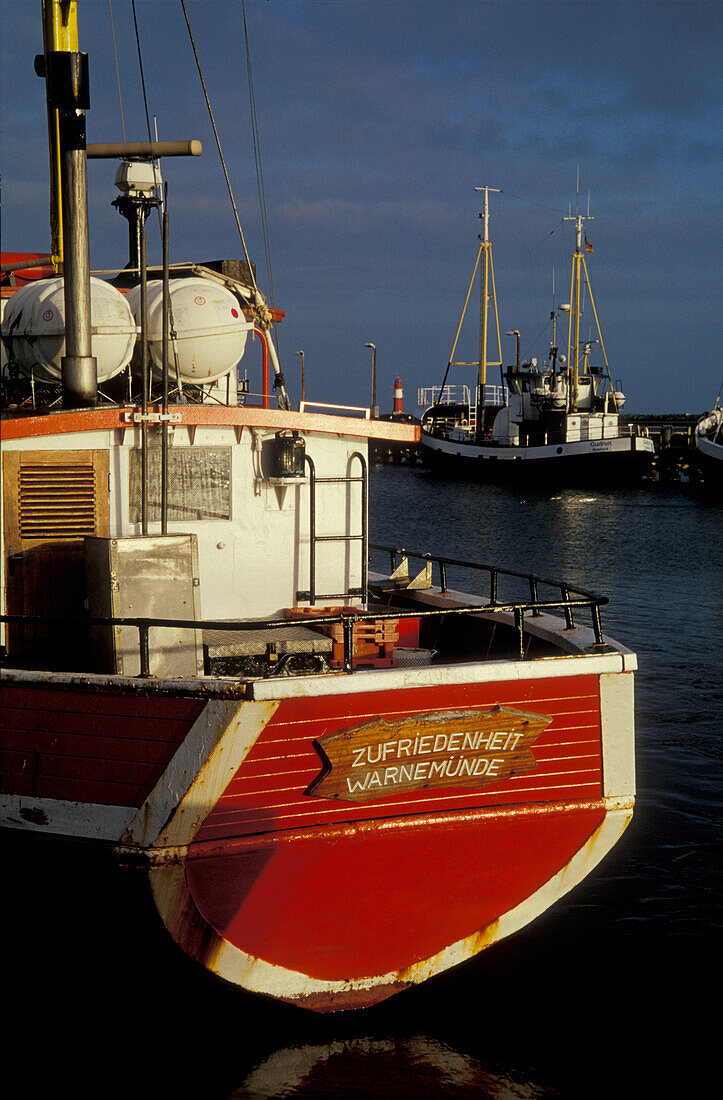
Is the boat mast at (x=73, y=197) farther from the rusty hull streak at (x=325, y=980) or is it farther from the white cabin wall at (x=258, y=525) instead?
the rusty hull streak at (x=325, y=980)

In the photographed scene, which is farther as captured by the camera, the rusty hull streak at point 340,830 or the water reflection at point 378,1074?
the water reflection at point 378,1074

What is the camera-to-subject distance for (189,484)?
27.8 feet

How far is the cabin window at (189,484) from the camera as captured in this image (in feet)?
26.9

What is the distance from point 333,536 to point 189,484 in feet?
5.00

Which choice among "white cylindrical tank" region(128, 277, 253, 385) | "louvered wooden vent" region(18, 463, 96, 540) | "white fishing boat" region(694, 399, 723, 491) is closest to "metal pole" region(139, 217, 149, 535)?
"louvered wooden vent" region(18, 463, 96, 540)

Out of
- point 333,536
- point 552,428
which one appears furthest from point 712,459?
point 333,536

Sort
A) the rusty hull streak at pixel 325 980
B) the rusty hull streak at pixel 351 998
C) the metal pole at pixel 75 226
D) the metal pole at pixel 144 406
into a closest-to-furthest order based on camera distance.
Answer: the rusty hull streak at pixel 325 980 < the rusty hull streak at pixel 351 998 < the metal pole at pixel 144 406 < the metal pole at pixel 75 226

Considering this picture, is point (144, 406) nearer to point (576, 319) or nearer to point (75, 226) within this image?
point (75, 226)

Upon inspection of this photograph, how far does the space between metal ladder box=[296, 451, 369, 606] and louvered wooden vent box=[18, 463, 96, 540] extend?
6.54 ft

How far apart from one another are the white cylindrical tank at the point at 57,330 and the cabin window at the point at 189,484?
1.13 metres

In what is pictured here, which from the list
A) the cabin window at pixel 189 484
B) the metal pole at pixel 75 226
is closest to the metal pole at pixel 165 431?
the cabin window at pixel 189 484

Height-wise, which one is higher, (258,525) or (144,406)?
(144,406)

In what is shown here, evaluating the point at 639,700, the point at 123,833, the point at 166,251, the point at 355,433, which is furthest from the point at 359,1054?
the point at 639,700

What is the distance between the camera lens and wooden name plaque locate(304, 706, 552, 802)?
6.62m
